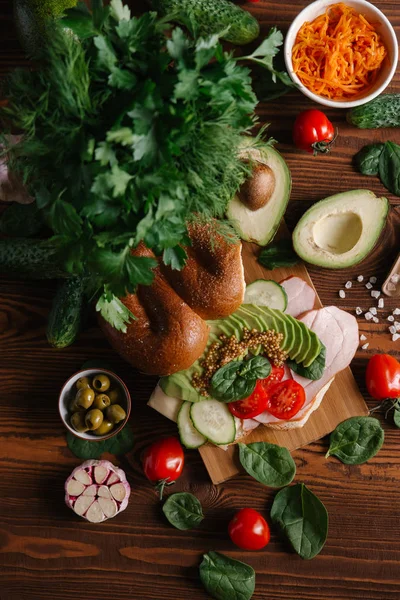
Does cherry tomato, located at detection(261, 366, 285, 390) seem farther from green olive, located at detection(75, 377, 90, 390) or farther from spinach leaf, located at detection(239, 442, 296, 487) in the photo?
green olive, located at detection(75, 377, 90, 390)

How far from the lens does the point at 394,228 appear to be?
222cm

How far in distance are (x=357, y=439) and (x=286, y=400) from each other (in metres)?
0.29

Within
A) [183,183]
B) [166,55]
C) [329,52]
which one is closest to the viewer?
[166,55]

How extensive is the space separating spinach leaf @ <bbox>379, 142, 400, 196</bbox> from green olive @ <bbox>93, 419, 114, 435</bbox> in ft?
3.93

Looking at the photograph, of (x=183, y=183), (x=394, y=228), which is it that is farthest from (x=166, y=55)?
(x=394, y=228)

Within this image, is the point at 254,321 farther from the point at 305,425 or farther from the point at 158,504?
the point at 158,504

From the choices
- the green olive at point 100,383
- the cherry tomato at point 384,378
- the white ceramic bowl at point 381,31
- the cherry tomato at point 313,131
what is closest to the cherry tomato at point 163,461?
the green olive at point 100,383

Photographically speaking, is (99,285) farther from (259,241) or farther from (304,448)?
(304,448)

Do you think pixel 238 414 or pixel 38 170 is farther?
pixel 238 414

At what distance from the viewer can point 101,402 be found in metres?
2.04

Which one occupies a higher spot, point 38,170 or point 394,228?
point 38,170

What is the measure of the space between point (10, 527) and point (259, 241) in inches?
50.0

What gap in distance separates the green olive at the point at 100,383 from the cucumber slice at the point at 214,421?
28 cm

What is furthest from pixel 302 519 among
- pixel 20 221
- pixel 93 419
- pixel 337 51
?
pixel 337 51
